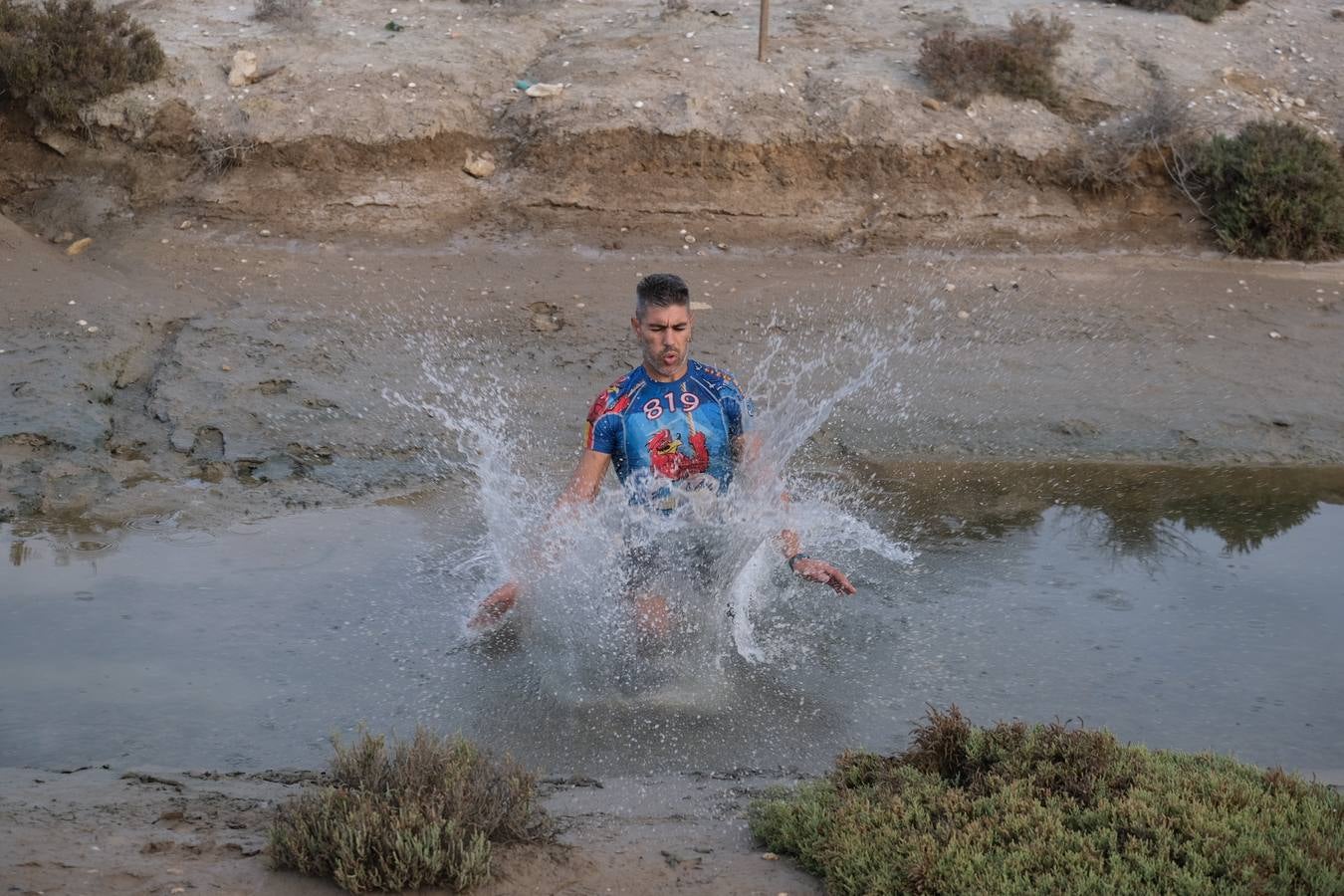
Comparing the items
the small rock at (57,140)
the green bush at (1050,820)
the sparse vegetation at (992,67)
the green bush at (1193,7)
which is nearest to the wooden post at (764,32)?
the sparse vegetation at (992,67)

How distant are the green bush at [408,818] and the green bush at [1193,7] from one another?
1090 centimetres

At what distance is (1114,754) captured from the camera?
168 inches

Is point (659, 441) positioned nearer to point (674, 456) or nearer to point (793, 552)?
point (674, 456)

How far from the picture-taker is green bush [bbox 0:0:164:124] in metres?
10.8

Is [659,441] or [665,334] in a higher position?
[665,334]

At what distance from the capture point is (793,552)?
5.71 m

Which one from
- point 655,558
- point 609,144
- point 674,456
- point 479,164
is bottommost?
point 655,558

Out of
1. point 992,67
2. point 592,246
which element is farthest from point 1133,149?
point 592,246

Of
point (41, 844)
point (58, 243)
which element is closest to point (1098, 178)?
point (58, 243)

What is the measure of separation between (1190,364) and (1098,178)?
2.32 metres

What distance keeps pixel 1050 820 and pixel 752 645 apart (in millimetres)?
2281

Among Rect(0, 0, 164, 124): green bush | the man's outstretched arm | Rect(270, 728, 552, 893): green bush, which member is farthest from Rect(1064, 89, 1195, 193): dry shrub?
Rect(270, 728, 552, 893): green bush

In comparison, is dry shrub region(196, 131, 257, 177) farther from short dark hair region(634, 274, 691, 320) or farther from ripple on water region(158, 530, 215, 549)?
short dark hair region(634, 274, 691, 320)

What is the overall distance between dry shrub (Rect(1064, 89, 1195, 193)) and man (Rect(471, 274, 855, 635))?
6147 millimetres
